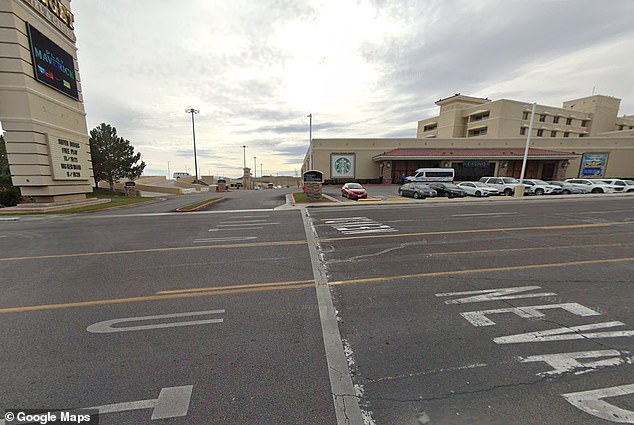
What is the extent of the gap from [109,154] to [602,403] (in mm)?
41561

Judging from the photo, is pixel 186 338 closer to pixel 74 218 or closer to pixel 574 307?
pixel 574 307

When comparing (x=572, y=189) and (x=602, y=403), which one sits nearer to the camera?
(x=602, y=403)

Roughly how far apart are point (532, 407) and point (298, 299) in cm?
315

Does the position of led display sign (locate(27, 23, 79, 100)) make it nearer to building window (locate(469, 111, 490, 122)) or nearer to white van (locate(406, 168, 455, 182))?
white van (locate(406, 168, 455, 182))

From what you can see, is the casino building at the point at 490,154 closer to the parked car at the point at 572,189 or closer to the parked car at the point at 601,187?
the parked car at the point at 601,187

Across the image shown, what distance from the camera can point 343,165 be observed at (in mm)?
36656

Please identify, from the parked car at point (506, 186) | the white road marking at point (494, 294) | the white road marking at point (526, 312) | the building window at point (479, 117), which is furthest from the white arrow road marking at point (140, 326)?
the building window at point (479, 117)

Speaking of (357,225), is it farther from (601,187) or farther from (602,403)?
(601,187)

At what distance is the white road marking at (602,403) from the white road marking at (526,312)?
1.23 meters

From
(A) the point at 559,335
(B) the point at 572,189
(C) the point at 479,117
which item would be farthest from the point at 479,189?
(C) the point at 479,117

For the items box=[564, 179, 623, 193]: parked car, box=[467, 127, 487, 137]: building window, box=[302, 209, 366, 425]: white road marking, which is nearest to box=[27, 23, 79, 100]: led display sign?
box=[302, 209, 366, 425]: white road marking

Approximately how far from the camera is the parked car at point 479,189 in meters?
23.2

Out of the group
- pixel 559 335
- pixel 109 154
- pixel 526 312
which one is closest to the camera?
pixel 559 335

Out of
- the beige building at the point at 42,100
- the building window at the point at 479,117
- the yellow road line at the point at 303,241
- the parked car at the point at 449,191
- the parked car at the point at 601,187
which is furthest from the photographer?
the building window at the point at 479,117
